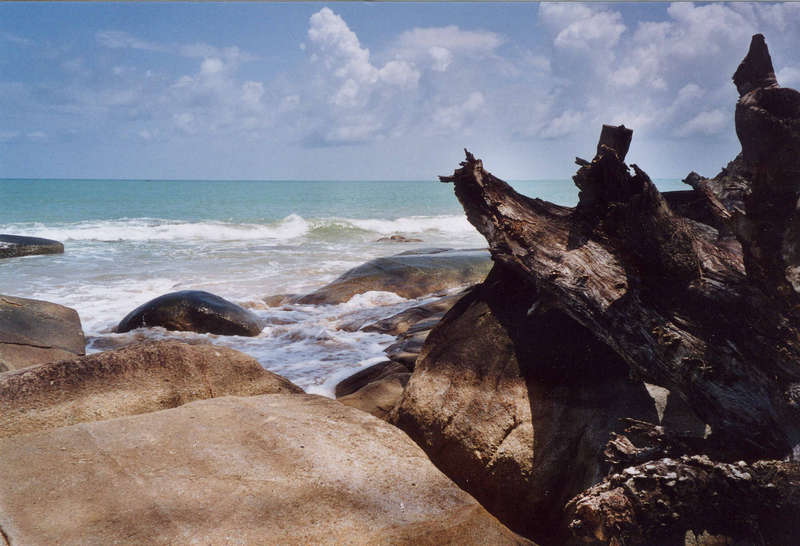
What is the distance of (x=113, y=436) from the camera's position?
104 inches

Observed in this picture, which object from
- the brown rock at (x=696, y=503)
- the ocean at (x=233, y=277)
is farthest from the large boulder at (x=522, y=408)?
the ocean at (x=233, y=277)

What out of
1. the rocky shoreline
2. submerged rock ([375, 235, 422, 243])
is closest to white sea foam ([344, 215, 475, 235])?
submerged rock ([375, 235, 422, 243])

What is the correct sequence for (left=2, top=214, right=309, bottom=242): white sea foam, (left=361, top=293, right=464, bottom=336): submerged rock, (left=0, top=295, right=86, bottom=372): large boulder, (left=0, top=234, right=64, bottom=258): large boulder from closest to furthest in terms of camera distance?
(left=0, top=295, right=86, bottom=372): large boulder < (left=361, top=293, right=464, bottom=336): submerged rock < (left=0, top=234, right=64, bottom=258): large boulder < (left=2, top=214, right=309, bottom=242): white sea foam

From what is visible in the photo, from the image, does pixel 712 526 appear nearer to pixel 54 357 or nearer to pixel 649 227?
pixel 649 227

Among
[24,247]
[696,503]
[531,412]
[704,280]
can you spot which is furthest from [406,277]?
[24,247]

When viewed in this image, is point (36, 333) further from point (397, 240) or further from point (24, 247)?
point (397, 240)

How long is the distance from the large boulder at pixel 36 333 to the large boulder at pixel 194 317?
1048 mm

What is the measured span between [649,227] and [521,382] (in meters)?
1.06

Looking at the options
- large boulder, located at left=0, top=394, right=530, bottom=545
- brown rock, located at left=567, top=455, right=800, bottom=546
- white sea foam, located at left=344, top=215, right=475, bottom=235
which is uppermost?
white sea foam, located at left=344, top=215, right=475, bottom=235

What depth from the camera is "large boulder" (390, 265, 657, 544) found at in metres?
2.75

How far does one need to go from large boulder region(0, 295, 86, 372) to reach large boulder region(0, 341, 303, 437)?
7.94 ft

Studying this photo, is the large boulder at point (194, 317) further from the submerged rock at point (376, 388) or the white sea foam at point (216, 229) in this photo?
the white sea foam at point (216, 229)

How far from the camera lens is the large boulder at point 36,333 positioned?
548 cm

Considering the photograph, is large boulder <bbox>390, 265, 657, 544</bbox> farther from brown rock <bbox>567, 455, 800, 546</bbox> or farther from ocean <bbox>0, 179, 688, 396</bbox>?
ocean <bbox>0, 179, 688, 396</bbox>
